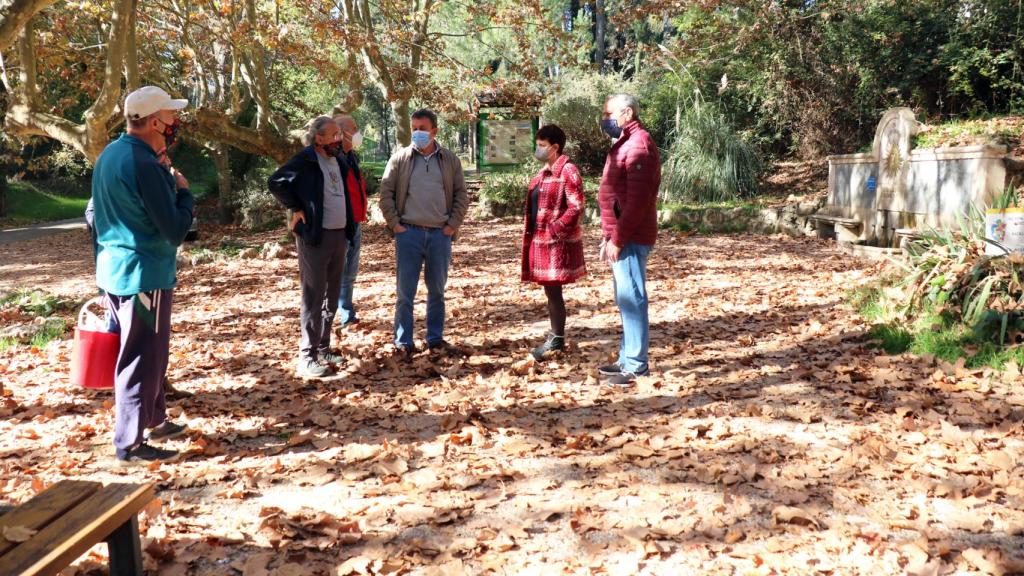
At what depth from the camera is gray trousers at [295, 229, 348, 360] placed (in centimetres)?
573

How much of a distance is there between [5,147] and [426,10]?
19091mm

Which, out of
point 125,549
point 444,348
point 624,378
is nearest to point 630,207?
point 624,378

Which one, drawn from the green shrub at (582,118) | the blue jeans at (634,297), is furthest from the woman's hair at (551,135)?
the green shrub at (582,118)

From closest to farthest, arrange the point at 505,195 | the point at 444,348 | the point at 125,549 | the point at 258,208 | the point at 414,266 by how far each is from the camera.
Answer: the point at 125,549 → the point at 414,266 → the point at 444,348 → the point at 505,195 → the point at 258,208

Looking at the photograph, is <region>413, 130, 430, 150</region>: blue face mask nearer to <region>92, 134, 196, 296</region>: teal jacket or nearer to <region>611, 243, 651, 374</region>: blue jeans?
<region>611, 243, 651, 374</region>: blue jeans

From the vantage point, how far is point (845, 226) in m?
12.3

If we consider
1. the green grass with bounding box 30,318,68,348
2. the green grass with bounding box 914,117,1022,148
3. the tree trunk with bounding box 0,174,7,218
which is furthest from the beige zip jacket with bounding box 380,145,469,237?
the tree trunk with bounding box 0,174,7,218

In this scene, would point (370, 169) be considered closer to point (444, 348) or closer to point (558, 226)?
point (444, 348)

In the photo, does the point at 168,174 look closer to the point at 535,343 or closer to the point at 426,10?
the point at 535,343

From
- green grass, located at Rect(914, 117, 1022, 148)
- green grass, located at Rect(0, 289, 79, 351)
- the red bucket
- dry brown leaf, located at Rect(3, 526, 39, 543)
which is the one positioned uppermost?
green grass, located at Rect(914, 117, 1022, 148)

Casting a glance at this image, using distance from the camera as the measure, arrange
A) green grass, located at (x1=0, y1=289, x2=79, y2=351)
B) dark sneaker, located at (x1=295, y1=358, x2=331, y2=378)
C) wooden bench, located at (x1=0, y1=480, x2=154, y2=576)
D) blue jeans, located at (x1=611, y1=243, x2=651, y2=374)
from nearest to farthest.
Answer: wooden bench, located at (x1=0, y1=480, x2=154, y2=576) < blue jeans, located at (x1=611, y1=243, x2=651, y2=374) < dark sneaker, located at (x1=295, y1=358, x2=331, y2=378) < green grass, located at (x1=0, y1=289, x2=79, y2=351)

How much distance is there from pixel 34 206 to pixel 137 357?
29.3m

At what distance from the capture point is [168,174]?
4168 millimetres

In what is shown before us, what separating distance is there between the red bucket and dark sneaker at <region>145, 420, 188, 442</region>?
1.96 ft
